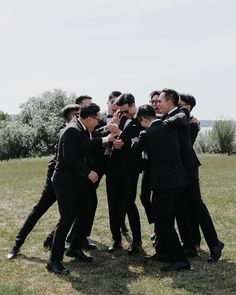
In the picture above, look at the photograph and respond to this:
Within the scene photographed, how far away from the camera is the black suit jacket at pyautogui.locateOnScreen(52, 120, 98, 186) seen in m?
6.47

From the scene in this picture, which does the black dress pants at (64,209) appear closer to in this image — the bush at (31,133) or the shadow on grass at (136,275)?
the shadow on grass at (136,275)

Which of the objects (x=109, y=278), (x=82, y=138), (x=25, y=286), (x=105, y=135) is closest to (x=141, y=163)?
(x=105, y=135)

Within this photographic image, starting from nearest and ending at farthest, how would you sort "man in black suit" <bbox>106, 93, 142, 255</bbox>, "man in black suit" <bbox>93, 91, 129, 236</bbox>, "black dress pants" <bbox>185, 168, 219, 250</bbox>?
"black dress pants" <bbox>185, 168, 219, 250</bbox> → "man in black suit" <bbox>106, 93, 142, 255</bbox> → "man in black suit" <bbox>93, 91, 129, 236</bbox>

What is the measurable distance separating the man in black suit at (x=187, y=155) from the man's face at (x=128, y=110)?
0.62 meters

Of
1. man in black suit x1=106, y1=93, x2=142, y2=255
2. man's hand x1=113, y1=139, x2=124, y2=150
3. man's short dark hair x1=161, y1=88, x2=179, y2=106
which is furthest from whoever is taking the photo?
man in black suit x1=106, y1=93, x2=142, y2=255

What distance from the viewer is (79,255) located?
24.2ft

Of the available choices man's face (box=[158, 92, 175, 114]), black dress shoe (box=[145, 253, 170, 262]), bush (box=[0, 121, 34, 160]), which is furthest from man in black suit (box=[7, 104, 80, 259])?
bush (box=[0, 121, 34, 160])

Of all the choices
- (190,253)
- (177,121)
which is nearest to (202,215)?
(190,253)

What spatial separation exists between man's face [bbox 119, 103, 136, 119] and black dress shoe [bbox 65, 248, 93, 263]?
7.12 ft

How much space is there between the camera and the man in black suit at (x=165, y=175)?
6.64 metres

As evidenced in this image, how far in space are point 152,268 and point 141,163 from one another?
157cm

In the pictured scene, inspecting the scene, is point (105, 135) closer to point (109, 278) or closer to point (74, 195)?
point (74, 195)

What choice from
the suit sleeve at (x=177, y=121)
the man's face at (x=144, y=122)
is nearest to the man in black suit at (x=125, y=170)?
the man's face at (x=144, y=122)

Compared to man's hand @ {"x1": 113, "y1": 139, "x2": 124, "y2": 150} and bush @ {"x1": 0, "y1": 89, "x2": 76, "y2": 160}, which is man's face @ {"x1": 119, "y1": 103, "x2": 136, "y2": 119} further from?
bush @ {"x1": 0, "y1": 89, "x2": 76, "y2": 160}
